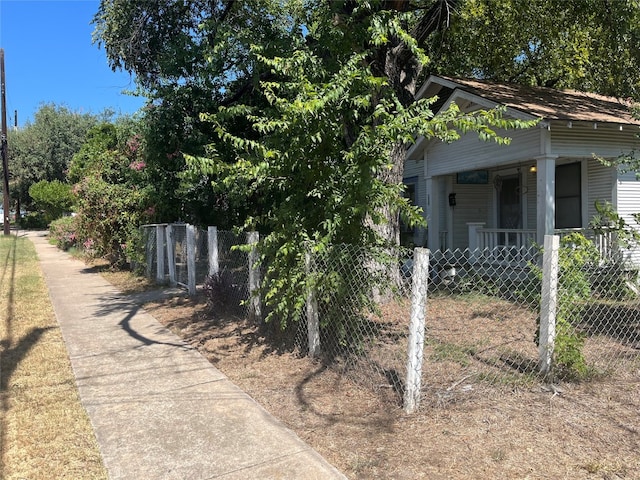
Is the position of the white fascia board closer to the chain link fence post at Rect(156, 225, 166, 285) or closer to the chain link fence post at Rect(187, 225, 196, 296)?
the chain link fence post at Rect(187, 225, 196, 296)

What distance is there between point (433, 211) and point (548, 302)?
8.45 m

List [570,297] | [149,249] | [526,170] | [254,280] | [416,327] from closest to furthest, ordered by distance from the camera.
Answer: [416,327] < [570,297] < [254,280] < [526,170] < [149,249]

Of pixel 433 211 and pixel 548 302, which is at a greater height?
pixel 433 211

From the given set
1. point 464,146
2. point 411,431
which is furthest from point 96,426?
point 464,146

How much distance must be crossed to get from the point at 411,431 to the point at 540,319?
5.01 ft

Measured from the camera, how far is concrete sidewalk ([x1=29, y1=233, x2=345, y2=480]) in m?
3.28

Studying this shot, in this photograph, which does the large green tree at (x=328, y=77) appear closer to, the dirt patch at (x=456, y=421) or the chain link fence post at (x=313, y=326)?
the chain link fence post at (x=313, y=326)

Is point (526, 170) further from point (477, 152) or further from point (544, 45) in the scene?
point (544, 45)

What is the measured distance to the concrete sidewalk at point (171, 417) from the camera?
129 inches

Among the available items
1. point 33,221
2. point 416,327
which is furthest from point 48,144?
point 416,327

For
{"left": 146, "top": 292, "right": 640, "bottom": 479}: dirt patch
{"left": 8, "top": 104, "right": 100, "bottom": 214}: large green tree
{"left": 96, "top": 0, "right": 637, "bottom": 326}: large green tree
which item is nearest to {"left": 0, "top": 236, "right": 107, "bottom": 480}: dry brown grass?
{"left": 146, "top": 292, "right": 640, "bottom": 479}: dirt patch

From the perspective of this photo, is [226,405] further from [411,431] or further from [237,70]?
[237,70]

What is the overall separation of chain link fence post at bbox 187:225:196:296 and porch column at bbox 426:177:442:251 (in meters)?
5.84

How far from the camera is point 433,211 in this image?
12461 millimetres
